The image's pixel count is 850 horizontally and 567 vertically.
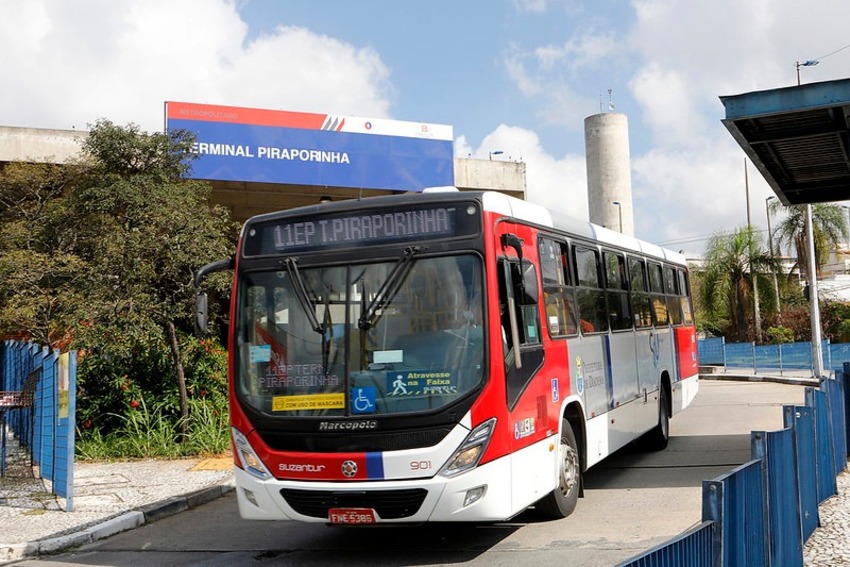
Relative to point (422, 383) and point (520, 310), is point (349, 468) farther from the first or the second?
point (520, 310)

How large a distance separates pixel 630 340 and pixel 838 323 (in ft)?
126

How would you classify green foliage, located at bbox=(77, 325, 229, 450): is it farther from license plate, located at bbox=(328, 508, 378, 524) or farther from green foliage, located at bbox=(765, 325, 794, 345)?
green foliage, located at bbox=(765, 325, 794, 345)

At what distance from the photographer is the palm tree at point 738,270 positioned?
4475cm

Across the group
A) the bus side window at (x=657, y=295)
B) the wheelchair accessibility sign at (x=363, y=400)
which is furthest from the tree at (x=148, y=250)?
the wheelchair accessibility sign at (x=363, y=400)

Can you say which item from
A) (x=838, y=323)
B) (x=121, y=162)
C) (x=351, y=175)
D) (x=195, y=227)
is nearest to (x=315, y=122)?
(x=351, y=175)

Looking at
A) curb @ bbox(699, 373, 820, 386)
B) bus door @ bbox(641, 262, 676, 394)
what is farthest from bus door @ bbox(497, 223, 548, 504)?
curb @ bbox(699, 373, 820, 386)

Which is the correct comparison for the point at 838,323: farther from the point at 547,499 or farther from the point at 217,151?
the point at 547,499

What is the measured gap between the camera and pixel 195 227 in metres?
15.2

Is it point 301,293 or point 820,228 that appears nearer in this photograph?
point 301,293

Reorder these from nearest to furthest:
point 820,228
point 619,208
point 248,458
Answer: point 248,458, point 820,228, point 619,208

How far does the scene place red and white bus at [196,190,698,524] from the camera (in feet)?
23.1

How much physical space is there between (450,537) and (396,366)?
208 centimetres

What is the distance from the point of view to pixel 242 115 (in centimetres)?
2964

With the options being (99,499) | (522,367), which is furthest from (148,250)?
(522,367)
